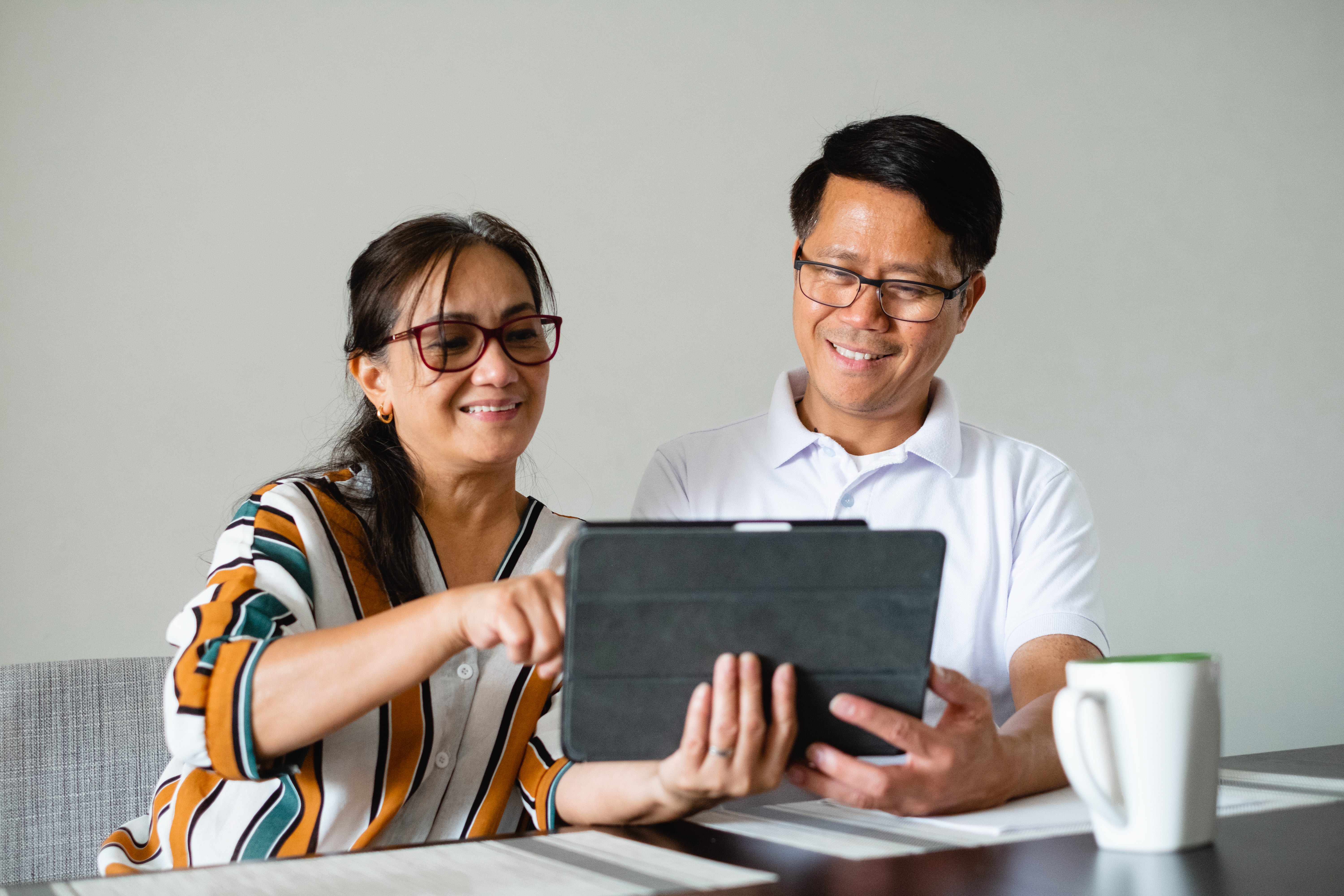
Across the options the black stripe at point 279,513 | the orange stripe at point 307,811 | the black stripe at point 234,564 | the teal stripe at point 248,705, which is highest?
the black stripe at point 279,513

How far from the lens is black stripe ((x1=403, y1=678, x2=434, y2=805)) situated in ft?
4.26

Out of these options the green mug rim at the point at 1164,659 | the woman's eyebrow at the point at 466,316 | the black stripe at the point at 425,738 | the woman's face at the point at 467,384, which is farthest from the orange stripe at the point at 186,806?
the green mug rim at the point at 1164,659

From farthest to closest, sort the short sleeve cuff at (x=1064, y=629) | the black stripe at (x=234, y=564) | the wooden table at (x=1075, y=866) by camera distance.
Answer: the short sleeve cuff at (x=1064, y=629)
the black stripe at (x=234, y=564)
the wooden table at (x=1075, y=866)

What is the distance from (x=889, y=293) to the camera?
170 cm

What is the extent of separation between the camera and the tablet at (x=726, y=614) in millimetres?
829

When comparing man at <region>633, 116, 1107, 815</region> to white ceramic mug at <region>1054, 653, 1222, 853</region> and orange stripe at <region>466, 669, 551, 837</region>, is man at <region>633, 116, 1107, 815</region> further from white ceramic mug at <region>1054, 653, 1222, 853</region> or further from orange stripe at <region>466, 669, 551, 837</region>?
white ceramic mug at <region>1054, 653, 1222, 853</region>

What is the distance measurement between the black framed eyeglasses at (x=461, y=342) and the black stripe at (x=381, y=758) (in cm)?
41

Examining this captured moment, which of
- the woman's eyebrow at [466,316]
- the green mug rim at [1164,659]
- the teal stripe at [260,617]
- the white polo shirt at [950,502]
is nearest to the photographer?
the green mug rim at [1164,659]

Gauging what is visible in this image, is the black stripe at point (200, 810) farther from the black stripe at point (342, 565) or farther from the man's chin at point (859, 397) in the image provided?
the man's chin at point (859, 397)

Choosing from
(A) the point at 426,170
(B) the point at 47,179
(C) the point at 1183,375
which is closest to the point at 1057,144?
(C) the point at 1183,375

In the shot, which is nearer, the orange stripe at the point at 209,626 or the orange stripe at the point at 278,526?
the orange stripe at the point at 209,626

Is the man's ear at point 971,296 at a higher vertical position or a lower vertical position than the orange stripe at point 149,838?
higher

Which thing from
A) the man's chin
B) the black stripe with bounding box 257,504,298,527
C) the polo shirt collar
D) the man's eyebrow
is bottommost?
the black stripe with bounding box 257,504,298,527

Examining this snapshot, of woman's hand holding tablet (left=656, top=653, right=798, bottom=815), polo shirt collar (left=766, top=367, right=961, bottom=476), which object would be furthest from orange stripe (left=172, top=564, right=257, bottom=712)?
polo shirt collar (left=766, top=367, right=961, bottom=476)
